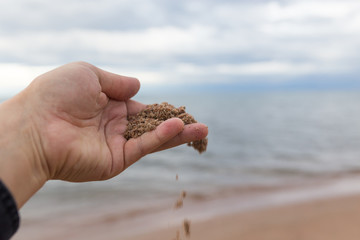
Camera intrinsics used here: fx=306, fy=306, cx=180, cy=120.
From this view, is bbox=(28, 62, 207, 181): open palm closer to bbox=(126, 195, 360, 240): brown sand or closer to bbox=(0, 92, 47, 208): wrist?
bbox=(0, 92, 47, 208): wrist

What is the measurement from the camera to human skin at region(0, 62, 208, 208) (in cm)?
216

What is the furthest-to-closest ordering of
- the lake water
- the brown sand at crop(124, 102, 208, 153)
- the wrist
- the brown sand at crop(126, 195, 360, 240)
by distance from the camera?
the lake water
the brown sand at crop(126, 195, 360, 240)
the brown sand at crop(124, 102, 208, 153)
the wrist

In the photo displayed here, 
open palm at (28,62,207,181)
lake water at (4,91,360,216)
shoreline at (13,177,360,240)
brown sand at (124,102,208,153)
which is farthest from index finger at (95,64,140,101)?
lake water at (4,91,360,216)

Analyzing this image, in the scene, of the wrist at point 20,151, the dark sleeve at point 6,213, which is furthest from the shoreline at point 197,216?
the dark sleeve at point 6,213

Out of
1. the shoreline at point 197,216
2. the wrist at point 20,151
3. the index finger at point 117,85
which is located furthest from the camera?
the shoreline at point 197,216

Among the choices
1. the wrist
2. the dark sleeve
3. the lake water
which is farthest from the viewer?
the lake water

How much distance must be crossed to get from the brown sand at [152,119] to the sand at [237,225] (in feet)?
8.11

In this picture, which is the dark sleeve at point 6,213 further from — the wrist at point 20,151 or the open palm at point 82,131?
the open palm at point 82,131

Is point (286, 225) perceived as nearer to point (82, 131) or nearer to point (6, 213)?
point (82, 131)

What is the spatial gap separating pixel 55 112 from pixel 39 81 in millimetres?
293

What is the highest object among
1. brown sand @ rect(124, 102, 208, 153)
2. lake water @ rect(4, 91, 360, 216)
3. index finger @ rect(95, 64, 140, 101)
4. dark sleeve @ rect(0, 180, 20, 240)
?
index finger @ rect(95, 64, 140, 101)

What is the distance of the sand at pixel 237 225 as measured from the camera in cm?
481

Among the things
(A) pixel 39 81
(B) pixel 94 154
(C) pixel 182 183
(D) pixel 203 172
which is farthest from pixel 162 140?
(D) pixel 203 172

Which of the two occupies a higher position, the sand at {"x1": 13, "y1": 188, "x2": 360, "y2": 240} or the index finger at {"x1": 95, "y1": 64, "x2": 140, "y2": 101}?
the index finger at {"x1": 95, "y1": 64, "x2": 140, "y2": 101}
